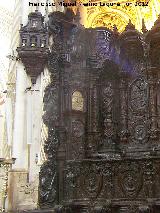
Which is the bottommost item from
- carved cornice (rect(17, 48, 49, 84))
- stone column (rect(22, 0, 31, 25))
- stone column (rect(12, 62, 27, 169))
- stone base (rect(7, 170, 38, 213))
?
stone base (rect(7, 170, 38, 213))

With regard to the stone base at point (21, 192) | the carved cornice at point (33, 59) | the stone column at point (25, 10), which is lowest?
the stone base at point (21, 192)

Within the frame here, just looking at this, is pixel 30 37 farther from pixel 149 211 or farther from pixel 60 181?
pixel 149 211

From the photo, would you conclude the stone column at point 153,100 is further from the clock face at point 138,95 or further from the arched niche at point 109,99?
the arched niche at point 109,99

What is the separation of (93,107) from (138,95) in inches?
42.1

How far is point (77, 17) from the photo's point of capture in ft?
35.2

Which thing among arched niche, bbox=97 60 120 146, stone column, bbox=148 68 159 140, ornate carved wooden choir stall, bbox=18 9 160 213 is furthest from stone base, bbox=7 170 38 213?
stone column, bbox=148 68 159 140

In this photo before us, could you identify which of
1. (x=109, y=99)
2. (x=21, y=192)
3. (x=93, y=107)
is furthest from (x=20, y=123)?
(x=109, y=99)

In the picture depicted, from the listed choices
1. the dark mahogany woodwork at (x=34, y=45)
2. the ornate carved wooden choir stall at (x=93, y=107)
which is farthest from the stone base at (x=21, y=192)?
the dark mahogany woodwork at (x=34, y=45)

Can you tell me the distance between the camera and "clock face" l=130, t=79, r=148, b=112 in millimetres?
10086

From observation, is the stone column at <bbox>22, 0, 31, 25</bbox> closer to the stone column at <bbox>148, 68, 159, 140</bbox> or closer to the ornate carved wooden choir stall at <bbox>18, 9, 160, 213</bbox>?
the ornate carved wooden choir stall at <bbox>18, 9, 160, 213</bbox>

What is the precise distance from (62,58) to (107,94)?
52.2 inches

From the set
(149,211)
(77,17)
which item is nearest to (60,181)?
(149,211)

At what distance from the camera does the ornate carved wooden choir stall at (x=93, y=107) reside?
8.99m

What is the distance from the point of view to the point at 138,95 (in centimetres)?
1019
